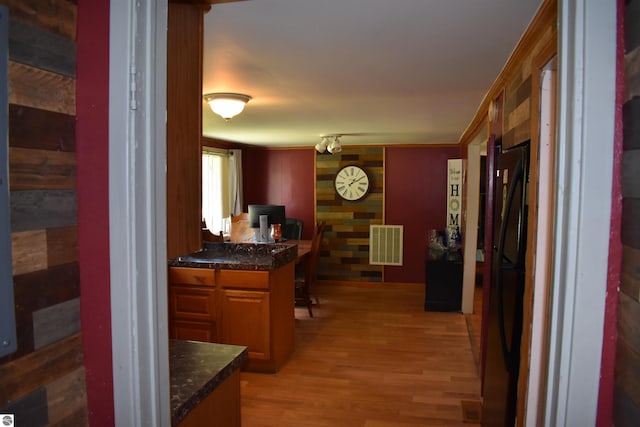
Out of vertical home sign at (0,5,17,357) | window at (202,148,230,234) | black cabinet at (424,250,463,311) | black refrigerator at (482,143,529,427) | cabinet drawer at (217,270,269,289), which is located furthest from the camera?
window at (202,148,230,234)

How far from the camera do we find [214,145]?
6.05 meters

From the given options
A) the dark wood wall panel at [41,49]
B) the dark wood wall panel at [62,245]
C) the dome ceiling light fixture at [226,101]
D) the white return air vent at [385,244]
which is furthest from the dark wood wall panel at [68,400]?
the white return air vent at [385,244]

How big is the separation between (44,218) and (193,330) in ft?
9.23

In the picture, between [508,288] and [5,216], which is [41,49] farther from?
[508,288]

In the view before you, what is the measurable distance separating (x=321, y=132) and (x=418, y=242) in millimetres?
2458

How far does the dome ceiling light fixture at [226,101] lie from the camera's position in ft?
9.64

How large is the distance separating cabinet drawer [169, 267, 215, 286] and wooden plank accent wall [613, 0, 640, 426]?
291 centimetres

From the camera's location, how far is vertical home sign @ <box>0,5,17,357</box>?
735 mm

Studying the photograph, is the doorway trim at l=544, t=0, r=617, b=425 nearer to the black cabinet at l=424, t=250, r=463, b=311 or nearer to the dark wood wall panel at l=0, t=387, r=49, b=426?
the dark wood wall panel at l=0, t=387, r=49, b=426

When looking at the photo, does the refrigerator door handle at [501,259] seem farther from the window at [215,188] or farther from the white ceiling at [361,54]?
the window at [215,188]

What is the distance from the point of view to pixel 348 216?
6762mm

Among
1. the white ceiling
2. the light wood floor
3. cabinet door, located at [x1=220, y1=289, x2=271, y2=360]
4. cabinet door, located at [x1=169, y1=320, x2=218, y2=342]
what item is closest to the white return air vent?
the light wood floor

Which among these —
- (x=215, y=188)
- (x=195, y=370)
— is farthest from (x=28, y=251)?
(x=215, y=188)

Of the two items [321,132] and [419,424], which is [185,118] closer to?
[419,424]
